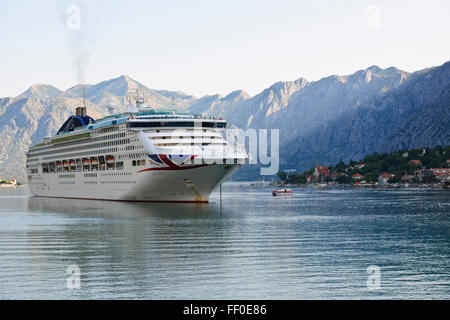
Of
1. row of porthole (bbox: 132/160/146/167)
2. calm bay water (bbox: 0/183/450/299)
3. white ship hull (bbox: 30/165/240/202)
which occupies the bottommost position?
calm bay water (bbox: 0/183/450/299)

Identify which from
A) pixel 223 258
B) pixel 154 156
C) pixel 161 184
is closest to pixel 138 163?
pixel 161 184

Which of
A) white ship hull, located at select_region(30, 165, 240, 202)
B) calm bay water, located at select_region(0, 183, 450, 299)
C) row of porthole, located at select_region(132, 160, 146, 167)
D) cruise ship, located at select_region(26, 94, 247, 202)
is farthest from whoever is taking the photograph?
row of porthole, located at select_region(132, 160, 146, 167)

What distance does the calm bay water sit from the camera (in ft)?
97.2

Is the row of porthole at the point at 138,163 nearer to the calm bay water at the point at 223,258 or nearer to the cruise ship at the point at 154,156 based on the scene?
the cruise ship at the point at 154,156

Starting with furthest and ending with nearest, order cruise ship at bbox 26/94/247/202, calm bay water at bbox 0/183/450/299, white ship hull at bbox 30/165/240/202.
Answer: white ship hull at bbox 30/165/240/202 → cruise ship at bbox 26/94/247/202 → calm bay water at bbox 0/183/450/299

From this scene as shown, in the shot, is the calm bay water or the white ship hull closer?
the calm bay water

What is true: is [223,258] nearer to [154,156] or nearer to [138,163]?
[154,156]

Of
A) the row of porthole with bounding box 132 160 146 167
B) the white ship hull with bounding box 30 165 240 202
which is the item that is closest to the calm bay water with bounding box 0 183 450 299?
the white ship hull with bounding box 30 165 240 202

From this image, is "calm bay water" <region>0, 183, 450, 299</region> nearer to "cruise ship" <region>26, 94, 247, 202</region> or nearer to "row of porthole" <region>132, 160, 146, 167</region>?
"cruise ship" <region>26, 94, 247, 202</region>

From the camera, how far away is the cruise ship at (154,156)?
8188cm

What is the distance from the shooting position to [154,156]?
82812 mm

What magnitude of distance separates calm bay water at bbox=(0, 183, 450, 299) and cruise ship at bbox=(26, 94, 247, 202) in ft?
55.2
